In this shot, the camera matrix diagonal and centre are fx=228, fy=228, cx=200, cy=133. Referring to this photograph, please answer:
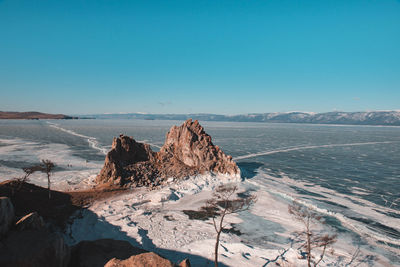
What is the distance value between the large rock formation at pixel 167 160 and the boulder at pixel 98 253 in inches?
814

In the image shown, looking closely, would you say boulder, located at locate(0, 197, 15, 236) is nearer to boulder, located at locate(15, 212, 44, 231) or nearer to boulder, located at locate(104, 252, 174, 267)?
boulder, located at locate(15, 212, 44, 231)

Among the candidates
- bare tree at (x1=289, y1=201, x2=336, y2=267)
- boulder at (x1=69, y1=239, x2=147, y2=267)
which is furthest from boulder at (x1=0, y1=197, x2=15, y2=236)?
bare tree at (x1=289, y1=201, x2=336, y2=267)

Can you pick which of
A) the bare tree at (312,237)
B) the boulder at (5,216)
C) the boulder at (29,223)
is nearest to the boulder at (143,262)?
the boulder at (29,223)

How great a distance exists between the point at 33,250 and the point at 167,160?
33746 millimetres

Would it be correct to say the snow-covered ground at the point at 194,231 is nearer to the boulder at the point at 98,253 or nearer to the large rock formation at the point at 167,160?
the boulder at the point at 98,253

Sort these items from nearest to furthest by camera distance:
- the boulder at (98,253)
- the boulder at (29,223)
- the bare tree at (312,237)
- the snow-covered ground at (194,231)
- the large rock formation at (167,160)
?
the boulder at (29,223) < the boulder at (98,253) < the bare tree at (312,237) < the snow-covered ground at (194,231) < the large rock formation at (167,160)

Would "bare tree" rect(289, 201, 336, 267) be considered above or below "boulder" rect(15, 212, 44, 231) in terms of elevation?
below

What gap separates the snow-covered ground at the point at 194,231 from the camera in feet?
66.0

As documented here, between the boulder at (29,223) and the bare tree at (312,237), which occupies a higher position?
the boulder at (29,223)

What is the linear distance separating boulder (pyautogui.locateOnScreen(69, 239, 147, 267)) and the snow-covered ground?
4.00m

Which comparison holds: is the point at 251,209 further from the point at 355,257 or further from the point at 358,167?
the point at 358,167

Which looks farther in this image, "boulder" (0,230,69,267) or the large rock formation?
the large rock formation

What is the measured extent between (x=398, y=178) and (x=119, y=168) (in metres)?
52.6

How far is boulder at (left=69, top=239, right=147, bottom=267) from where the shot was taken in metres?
15.6
